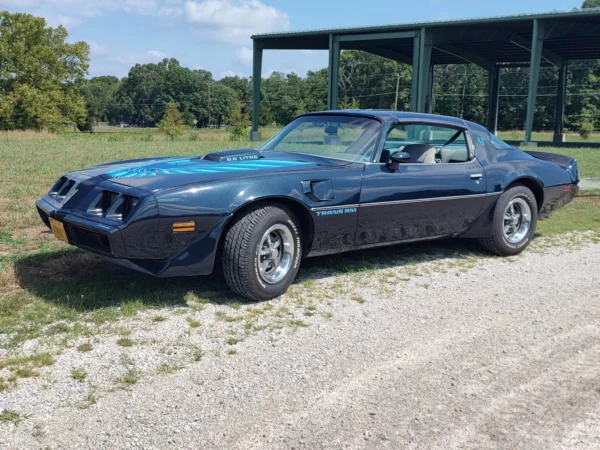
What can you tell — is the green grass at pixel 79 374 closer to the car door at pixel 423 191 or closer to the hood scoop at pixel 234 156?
the hood scoop at pixel 234 156

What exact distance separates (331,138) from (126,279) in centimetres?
221

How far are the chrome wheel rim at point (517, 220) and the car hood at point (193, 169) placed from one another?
229 centimetres

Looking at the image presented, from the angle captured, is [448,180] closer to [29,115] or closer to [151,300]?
[151,300]

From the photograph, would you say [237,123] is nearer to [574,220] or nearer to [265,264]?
[574,220]

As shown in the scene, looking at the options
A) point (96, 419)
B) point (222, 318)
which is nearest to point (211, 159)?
point (222, 318)

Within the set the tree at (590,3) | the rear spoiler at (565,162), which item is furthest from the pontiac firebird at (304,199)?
the tree at (590,3)

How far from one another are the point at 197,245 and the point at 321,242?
1113mm

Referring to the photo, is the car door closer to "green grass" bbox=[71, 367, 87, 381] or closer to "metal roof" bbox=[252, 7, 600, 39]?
"green grass" bbox=[71, 367, 87, 381]

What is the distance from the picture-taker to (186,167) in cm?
463

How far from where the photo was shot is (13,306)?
4.12 m

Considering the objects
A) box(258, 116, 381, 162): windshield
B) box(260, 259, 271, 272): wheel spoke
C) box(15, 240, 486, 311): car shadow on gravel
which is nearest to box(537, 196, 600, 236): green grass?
box(15, 240, 486, 311): car shadow on gravel

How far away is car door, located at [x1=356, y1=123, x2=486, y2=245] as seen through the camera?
5.04 m

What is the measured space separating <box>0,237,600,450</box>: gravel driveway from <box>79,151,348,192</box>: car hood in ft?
3.09

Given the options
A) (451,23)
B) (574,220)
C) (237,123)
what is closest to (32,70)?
(237,123)
